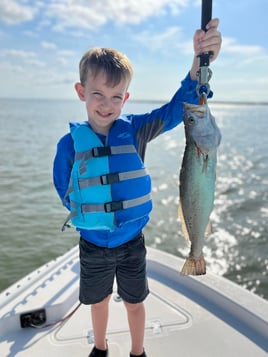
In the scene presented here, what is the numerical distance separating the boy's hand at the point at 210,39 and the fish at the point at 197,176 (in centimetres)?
34

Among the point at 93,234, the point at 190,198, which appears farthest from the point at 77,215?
the point at 190,198

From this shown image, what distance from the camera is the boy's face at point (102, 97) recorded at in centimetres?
246

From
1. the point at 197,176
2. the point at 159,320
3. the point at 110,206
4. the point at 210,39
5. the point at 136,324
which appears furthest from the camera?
the point at 159,320

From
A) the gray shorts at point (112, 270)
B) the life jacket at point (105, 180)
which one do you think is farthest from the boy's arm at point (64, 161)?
the gray shorts at point (112, 270)

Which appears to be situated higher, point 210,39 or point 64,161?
point 210,39

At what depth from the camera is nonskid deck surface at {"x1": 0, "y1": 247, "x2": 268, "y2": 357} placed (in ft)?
9.96

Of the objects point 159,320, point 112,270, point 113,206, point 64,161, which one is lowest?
point 159,320

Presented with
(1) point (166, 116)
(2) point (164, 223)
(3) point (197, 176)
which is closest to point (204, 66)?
(1) point (166, 116)

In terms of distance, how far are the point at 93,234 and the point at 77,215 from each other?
18 centimetres

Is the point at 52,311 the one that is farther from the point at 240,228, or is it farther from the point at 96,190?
the point at 240,228

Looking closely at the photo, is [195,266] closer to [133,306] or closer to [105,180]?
[133,306]

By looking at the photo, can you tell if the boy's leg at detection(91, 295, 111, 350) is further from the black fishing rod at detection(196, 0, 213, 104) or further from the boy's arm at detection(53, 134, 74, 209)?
the black fishing rod at detection(196, 0, 213, 104)

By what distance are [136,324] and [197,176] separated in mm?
1355

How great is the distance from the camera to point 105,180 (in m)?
2.56
